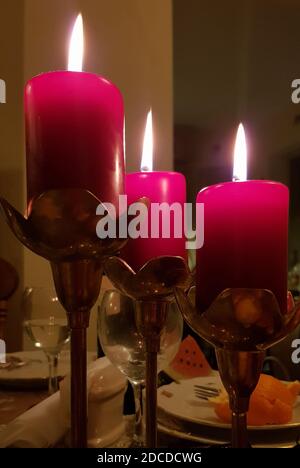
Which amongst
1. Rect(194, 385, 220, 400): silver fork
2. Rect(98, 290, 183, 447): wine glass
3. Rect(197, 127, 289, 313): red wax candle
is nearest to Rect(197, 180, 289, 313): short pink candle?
Rect(197, 127, 289, 313): red wax candle

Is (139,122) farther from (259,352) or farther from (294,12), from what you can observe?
(259,352)

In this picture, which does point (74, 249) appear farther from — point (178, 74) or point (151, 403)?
point (178, 74)

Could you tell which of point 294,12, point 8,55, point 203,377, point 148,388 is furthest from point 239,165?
point 294,12

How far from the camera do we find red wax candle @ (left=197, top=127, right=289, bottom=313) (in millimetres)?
292

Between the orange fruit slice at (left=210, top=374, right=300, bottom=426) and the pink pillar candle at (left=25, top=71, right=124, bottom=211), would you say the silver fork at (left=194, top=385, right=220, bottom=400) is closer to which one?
the orange fruit slice at (left=210, top=374, right=300, bottom=426)

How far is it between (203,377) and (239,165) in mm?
527

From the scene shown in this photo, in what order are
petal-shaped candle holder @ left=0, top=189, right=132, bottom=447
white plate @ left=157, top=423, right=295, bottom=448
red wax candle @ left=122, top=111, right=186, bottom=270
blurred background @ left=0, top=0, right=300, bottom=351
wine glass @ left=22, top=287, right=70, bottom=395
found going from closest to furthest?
petal-shaped candle holder @ left=0, top=189, right=132, bottom=447
red wax candle @ left=122, top=111, right=186, bottom=270
white plate @ left=157, top=423, right=295, bottom=448
wine glass @ left=22, top=287, right=70, bottom=395
blurred background @ left=0, top=0, right=300, bottom=351

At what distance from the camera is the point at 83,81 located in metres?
0.28

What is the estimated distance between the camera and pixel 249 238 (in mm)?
294

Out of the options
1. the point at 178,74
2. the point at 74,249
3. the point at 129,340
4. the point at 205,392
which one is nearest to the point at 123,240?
the point at 74,249

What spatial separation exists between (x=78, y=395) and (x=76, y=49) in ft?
0.72

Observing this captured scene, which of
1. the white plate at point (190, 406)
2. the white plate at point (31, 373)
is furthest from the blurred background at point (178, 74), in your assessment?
the white plate at point (190, 406)

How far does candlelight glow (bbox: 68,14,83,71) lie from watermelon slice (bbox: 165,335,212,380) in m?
0.60

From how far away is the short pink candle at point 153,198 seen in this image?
38 cm
